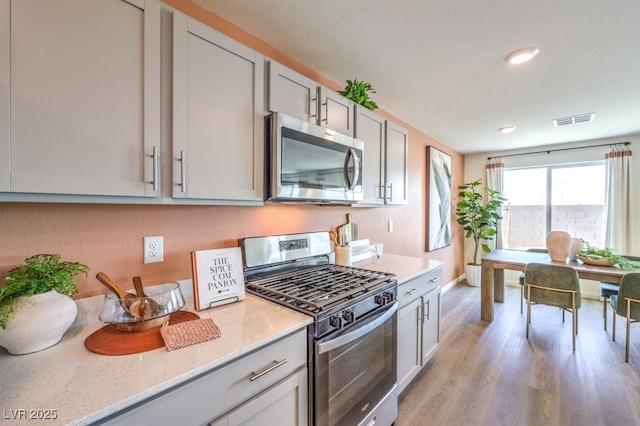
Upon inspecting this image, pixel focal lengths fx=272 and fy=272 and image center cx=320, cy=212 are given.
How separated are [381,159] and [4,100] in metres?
2.08

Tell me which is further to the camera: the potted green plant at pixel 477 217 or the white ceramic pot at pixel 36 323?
the potted green plant at pixel 477 217

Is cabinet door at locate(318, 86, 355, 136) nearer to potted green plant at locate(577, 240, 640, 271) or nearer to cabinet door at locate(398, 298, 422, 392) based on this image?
cabinet door at locate(398, 298, 422, 392)

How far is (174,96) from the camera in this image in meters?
1.11

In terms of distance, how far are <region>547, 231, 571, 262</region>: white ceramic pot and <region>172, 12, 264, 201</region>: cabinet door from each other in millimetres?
3354

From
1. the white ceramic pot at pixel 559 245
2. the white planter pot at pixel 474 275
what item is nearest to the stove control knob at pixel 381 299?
the white ceramic pot at pixel 559 245

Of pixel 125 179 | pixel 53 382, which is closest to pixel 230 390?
pixel 53 382

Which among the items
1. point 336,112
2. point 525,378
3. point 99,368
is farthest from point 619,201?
point 99,368

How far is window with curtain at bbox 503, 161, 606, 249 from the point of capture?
421 centimetres

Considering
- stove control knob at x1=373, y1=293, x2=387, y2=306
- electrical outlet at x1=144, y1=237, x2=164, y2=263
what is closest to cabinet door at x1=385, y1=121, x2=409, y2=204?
stove control knob at x1=373, y1=293, x2=387, y2=306

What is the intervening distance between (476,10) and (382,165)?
1126mm

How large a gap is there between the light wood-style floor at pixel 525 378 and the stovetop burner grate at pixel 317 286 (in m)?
1.00

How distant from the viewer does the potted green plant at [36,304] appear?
2.75 ft

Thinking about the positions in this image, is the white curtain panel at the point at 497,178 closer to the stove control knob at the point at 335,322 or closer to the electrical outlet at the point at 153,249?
the stove control knob at the point at 335,322

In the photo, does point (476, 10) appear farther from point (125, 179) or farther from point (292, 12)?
point (125, 179)
